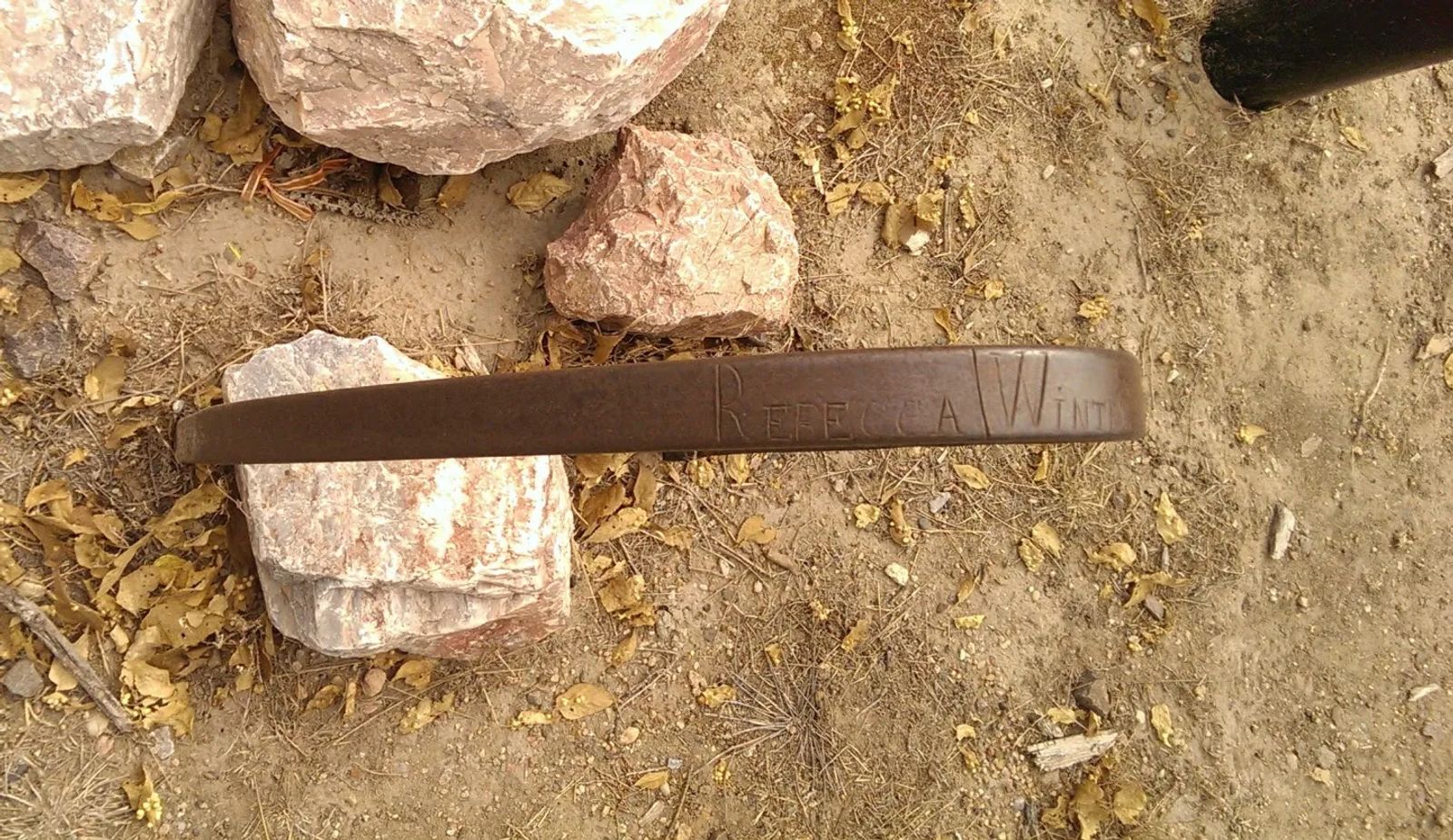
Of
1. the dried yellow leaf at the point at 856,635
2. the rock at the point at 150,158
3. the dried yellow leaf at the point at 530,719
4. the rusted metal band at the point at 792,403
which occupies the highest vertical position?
the rusted metal band at the point at 792,403

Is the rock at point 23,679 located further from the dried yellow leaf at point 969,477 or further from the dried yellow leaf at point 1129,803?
the dried yellow leaf at point 1129,803

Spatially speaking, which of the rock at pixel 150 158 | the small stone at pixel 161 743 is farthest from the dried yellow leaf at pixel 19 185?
the small stone at pixel 161 743

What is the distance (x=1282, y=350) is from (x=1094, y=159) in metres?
0.89

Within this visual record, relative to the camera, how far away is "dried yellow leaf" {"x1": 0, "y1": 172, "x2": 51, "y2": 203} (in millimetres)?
2070

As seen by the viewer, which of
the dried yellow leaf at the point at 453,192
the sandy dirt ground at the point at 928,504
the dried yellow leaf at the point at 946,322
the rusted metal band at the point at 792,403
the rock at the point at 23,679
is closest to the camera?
the rusted metal band at the point at 792,403

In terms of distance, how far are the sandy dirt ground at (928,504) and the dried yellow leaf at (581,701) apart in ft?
0.13

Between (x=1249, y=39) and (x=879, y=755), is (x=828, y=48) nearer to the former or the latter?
(x=1249, y=39)

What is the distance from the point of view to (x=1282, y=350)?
3.11 metres

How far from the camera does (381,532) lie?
6.91 feet

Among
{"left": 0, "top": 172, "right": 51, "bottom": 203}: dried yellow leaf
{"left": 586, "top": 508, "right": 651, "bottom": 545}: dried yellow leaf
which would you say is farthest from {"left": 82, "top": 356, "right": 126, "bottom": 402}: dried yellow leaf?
{"left": 586, "top": 508, "right": 651, "bottom": 545}: dried yellow leaf

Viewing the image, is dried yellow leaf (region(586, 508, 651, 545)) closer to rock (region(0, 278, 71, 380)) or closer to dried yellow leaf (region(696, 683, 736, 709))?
dried yellow leaf (region(696, 683, 736, 709))

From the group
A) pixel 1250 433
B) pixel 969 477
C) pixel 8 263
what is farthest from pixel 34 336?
pixel 1250 433

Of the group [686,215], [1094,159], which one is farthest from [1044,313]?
[686,215]

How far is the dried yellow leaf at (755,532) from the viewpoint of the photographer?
2674 mm
